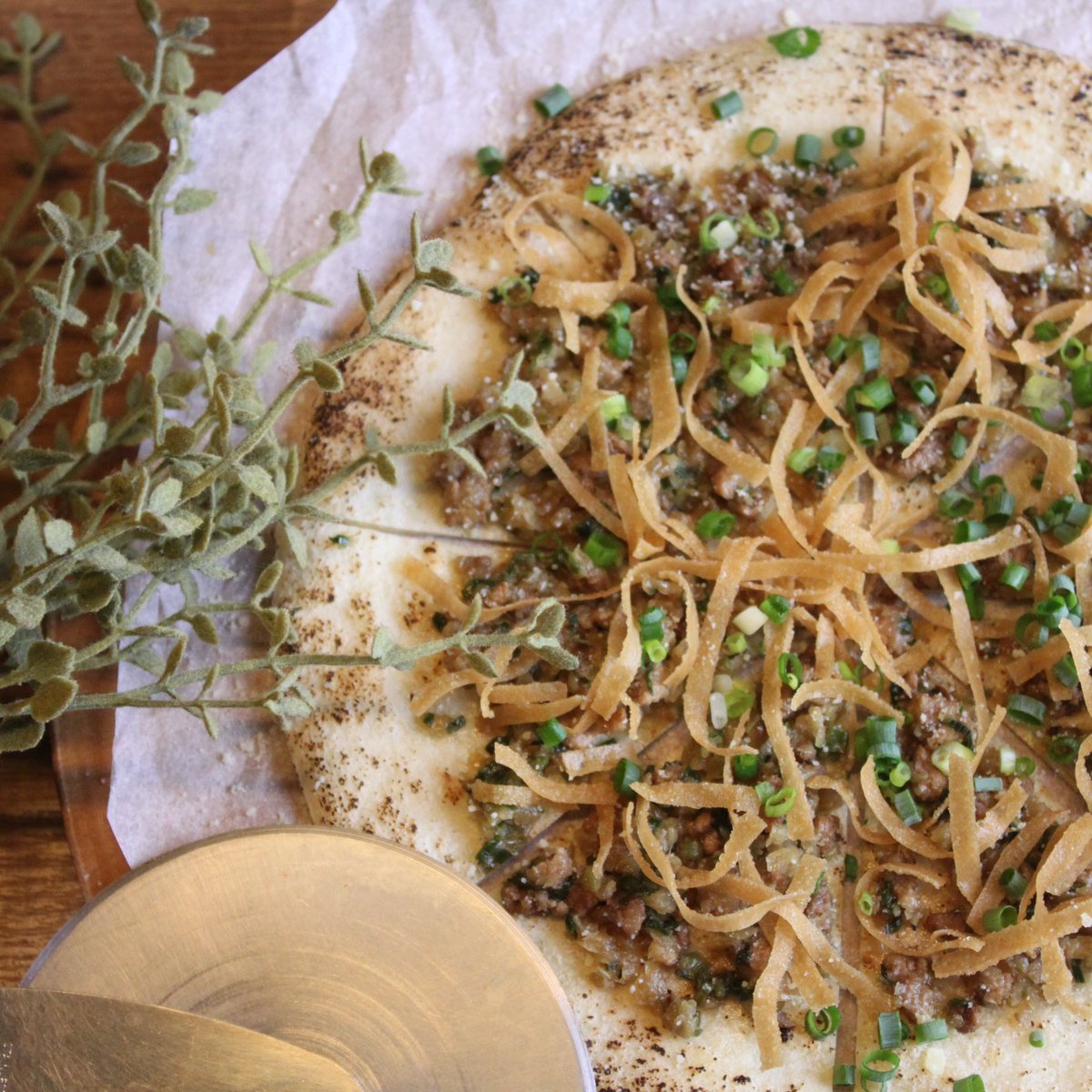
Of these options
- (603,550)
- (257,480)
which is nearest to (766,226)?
Answer: (603,550)

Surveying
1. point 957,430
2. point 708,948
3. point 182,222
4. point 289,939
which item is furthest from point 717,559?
point 182,222

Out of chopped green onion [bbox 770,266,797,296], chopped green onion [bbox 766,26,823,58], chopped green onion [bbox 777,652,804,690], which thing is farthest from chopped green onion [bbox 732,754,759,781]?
chopped green onion [bbox 766,26,823,58]

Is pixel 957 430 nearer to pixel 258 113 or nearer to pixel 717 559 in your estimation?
pixel 717 559

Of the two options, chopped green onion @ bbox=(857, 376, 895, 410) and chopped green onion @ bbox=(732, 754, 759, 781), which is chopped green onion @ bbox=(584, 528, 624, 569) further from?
chopped green onion @ bbox=(857, 376, 895, 410)

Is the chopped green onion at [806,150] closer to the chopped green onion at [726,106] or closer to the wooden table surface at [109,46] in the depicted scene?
the chopped green onion at [726,106]

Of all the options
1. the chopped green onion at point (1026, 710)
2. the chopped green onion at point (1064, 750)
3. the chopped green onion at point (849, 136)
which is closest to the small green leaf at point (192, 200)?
the chopped green onion at point (849, 136)

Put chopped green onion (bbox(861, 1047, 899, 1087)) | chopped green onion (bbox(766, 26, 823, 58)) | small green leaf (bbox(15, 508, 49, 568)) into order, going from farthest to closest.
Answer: chopped green onion (bbox(766, 26, 823, 58)) < chopped green onion (bbox(861, 1047, 899, 1087)) < small green leaf (bbox(15, 508, 49, 568))

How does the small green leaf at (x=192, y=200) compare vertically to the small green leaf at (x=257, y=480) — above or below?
above
